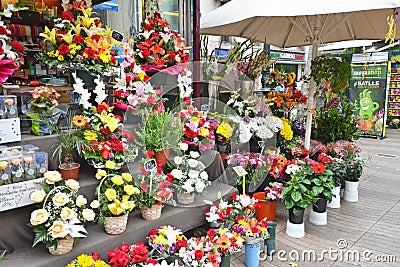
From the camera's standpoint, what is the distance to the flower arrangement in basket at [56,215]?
163 cm

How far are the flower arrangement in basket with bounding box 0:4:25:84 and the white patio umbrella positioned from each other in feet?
5.19

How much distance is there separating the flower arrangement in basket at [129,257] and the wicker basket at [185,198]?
1.91ft

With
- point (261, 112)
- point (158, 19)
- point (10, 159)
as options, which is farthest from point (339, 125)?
point (10, 159)

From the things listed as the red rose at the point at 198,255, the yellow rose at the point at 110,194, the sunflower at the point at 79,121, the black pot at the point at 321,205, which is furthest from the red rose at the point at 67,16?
the black pot at the point at 321,205

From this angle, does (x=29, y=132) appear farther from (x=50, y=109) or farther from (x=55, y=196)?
(x=55, y=196)

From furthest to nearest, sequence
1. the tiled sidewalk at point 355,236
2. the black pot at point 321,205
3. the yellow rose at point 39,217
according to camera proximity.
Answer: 1. the black pot at point 321,205
2. the tiled sidewalk at point 355,236
3. the yellow rose at point 39,217

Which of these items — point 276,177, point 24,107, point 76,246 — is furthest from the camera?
point 276,177

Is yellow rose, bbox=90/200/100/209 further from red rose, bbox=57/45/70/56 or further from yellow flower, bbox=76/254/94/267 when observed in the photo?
red rose, bbox=57/45/70/56

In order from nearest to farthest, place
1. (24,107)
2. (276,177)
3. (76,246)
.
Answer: (76,246) < (24,107) < (276,177)

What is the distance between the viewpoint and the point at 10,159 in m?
1.74

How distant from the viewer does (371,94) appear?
27.4 ft

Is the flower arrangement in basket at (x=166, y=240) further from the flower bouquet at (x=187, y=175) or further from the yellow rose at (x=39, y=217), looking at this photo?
the yellow rose at (x=39, y=217)

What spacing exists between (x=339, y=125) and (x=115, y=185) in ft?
10.5

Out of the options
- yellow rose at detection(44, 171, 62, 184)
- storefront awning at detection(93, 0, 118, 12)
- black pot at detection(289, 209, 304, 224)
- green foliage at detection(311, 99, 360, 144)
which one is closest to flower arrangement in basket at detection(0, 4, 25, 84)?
yellow rose at detection(44, 171, 62, 184)
